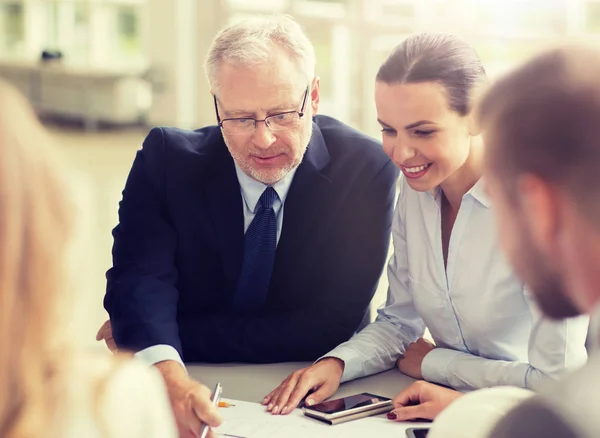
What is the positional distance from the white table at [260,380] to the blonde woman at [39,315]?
92 cm

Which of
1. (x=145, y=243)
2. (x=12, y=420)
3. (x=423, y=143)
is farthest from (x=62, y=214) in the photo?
(x=145, y=243)

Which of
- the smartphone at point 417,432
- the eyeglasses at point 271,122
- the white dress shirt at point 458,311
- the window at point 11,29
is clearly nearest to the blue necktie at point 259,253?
the eyeglasses at point 271,122

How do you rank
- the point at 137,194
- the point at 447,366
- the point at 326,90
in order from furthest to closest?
the point at 326,90
the point at 137,194
the point at 447,366

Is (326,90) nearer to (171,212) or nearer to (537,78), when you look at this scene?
(171,212)

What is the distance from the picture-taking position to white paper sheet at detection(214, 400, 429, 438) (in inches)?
63.1

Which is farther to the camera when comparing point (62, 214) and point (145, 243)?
point (145, 243)

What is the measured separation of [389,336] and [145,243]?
0.68 metres

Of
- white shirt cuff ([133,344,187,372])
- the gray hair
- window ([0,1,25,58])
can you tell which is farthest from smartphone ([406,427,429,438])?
window ([0,1,25,58])

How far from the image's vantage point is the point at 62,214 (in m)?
0.88

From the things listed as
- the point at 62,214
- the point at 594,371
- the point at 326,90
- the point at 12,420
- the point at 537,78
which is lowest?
the point at 326,90

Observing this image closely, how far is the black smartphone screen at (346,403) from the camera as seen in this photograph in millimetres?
1712

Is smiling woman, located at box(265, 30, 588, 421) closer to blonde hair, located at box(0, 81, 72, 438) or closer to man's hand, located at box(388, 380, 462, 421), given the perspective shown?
man's hand, located at box(388, 380, 462, 421)

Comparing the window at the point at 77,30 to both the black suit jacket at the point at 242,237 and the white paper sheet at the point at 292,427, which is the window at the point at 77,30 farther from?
the white paper sheet at the point at 292,427

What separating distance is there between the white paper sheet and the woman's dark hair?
2.41ft
